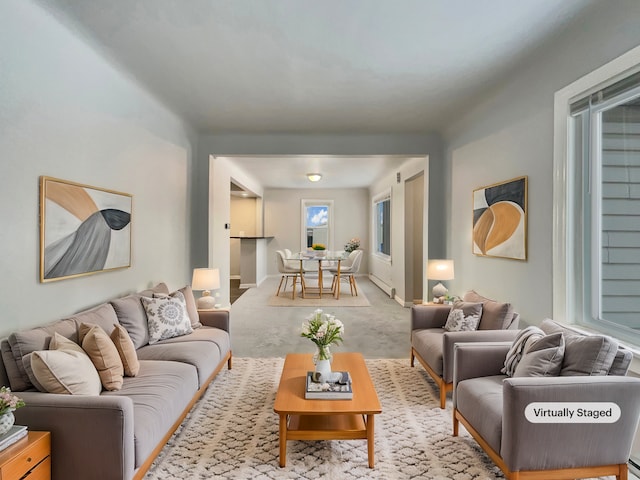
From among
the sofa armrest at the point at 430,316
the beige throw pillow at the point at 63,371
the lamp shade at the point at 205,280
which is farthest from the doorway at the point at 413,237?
the beige throw pillow at the point at 63,371

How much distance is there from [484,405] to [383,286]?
21.3ft

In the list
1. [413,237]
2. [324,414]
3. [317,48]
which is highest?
[317,48]

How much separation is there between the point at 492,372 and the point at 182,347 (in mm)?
2245

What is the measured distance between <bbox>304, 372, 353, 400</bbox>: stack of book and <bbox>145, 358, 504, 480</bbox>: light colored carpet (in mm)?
364

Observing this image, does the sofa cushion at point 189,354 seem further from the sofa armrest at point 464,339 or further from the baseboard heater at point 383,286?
the baseboard heater at point 383,286

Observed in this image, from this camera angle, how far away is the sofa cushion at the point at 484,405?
189cm

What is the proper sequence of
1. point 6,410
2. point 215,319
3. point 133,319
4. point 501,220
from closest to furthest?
point 6,410
point 133,319
point 501,220
point 215,319

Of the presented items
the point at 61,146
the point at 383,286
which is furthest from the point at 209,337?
the point at 383,286

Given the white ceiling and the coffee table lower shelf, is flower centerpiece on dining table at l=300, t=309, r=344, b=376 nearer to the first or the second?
the coffee table lower shelf

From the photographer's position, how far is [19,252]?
2.11 m

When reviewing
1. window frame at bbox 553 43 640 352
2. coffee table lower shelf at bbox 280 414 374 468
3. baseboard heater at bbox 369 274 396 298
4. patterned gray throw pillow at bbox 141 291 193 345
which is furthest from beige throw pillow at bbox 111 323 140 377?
baseboard heater at bbox 369 274 396 298

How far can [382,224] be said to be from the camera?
29.8 feet

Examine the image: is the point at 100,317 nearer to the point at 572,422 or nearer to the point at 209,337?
the point at 209,337

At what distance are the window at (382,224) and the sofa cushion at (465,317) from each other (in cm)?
498
